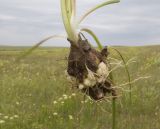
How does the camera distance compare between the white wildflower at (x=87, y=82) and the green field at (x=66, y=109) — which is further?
the green field at (x=66, y=109)

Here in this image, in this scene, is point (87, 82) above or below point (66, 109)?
above

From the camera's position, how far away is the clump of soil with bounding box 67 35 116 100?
2.61 meters

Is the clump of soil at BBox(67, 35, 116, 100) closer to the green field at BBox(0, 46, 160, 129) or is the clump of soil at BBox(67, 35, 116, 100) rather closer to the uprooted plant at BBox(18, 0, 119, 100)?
the uprooted plant at BBox(18, 0, 119, 100)

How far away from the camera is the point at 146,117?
7988mm

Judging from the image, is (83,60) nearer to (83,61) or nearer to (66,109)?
(83,61)

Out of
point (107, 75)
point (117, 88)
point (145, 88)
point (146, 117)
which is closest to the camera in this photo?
point (107, 75)

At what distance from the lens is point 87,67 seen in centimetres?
262

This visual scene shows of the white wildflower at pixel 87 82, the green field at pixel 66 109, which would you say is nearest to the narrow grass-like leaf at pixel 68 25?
the white wildflower at pixel 87 82

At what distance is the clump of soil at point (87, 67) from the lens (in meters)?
2.61

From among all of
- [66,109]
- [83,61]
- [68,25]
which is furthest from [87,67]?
[66,109]

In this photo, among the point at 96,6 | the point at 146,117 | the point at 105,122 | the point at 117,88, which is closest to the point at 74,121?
the point at 105,122

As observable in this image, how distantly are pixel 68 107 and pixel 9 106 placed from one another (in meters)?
1.19

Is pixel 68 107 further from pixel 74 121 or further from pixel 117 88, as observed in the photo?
pixel 117 88

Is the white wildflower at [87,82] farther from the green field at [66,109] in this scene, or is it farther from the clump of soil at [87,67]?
the green field at [66,109]
